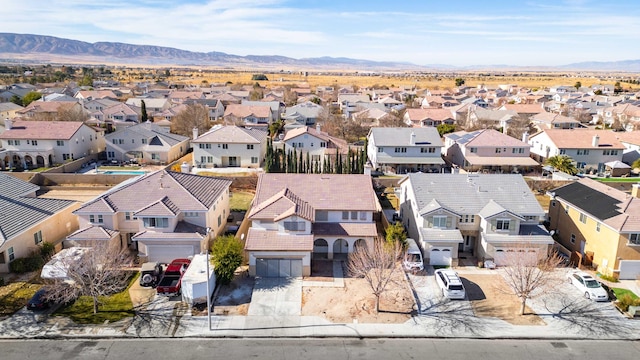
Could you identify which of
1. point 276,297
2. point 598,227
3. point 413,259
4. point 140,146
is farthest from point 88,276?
point 140,146

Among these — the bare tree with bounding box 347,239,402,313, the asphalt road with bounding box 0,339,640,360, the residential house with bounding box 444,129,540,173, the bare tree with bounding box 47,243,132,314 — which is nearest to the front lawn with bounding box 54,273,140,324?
the bare tree with bounding box 47,243,132,314

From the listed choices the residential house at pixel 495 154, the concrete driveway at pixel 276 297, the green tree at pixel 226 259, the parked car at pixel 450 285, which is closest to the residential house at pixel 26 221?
the green tree at pixel 226 259

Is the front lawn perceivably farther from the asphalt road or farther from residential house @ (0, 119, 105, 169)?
residential house @ (0, 119, 105, 169)

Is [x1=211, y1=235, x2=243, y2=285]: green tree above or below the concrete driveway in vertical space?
above

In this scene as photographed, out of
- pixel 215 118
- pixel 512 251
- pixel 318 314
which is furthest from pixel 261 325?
pixel 215 118

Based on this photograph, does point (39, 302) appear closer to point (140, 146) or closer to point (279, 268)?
point (279, 268)

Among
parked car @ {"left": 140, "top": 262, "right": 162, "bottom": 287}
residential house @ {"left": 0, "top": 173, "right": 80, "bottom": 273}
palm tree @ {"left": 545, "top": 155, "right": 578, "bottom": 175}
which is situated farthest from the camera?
palm tree @ {"left": 545, "top": 155, "right": 578, "bottom": 175}

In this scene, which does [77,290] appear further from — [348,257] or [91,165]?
[91,165]

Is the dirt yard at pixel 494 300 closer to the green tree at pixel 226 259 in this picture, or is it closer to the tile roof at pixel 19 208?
the green tree at pixel 226 259
